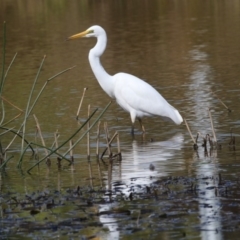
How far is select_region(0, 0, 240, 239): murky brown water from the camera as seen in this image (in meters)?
8.79

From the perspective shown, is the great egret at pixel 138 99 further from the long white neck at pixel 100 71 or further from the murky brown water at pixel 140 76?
the murky brown water at pixel 140 76

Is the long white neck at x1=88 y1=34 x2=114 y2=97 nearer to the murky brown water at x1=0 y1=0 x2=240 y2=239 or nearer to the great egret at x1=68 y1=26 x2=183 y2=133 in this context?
the great egret at x1=68 y1=26 x2=183 y2=133

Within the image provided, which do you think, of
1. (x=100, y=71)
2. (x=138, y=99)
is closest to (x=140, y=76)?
(x=100, y=71)

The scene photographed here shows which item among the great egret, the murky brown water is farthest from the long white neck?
the murky brown water

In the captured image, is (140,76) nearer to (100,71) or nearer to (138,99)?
(100,71)

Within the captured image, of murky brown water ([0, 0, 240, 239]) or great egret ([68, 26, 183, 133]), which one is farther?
great egret ([68, 26, 183, 133])

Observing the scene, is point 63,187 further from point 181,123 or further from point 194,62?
point 194,62

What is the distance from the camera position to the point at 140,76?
17.5 m

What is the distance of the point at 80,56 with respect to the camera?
2144cm

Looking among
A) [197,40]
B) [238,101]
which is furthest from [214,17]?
[238,101]

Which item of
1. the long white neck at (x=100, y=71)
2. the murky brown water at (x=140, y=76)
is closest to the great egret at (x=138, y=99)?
the long white neck at (x=100, y=71)

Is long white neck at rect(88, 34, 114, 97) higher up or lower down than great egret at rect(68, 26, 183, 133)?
higher up

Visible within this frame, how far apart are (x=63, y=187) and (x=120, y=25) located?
20923 millimetres

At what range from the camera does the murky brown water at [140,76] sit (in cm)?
879
